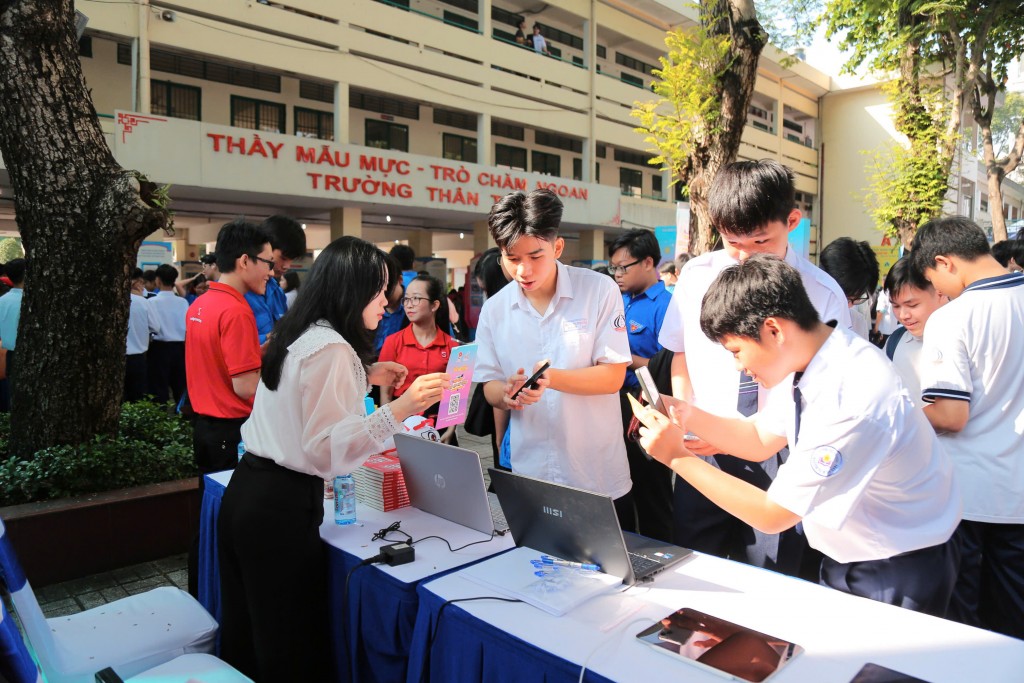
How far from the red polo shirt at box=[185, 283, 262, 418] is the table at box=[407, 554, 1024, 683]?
175 cm

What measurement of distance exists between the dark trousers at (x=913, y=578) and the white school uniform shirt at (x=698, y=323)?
1.94 feet

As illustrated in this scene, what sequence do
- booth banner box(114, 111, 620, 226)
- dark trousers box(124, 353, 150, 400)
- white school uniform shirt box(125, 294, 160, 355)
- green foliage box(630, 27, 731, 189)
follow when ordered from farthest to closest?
booth banner box(114, 111, 620, 226)
dark trousers box(124, 353, 150, 400)
white school uniform shirt box(125, 294, 160, 355)
green foliage box(630, 27, 731, 189)

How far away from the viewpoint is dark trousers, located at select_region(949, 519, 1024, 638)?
6.74ft

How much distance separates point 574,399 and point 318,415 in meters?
0.83

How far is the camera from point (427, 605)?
1.56 meters

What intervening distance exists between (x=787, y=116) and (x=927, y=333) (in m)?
29.3

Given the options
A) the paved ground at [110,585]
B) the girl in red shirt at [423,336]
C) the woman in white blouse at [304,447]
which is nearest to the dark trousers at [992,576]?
the woman in white blouse at [304,447]

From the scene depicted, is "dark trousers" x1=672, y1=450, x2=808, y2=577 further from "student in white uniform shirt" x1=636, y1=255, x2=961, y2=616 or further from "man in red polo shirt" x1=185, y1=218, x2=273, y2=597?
"man in red polo shirt" x1=185, y1=218, x2=273, y2=597

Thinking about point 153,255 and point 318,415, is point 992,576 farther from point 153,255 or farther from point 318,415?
point 153,255

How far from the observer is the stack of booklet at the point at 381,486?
7.39 feet

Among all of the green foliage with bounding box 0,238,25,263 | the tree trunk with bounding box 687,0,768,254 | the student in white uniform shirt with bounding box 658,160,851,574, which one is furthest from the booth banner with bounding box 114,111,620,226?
the student in white uniform shirt with bounding box 658,160,851,574

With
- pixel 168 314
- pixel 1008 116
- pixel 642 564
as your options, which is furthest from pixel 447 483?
pixel 1008 116

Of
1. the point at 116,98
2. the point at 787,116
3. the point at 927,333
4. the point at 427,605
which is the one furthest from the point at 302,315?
the point at 787,116

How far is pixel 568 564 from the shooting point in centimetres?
171
